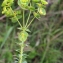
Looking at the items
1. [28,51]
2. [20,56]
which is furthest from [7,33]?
[20,56]

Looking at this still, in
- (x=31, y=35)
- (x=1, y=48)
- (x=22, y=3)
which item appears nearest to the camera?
(x=22, y=3)

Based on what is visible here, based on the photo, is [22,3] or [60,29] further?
[60,29]

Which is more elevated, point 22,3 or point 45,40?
point 22,3

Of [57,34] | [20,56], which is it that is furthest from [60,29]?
[20,56]

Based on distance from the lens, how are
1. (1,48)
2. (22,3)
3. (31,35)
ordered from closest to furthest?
(22,3) → (1,48) → (31,35)

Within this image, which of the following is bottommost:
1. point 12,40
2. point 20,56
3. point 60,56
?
point 60,56

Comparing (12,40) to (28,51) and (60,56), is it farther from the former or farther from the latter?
(60,56)

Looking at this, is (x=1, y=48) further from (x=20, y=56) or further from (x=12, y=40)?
(x=20, y=56)
